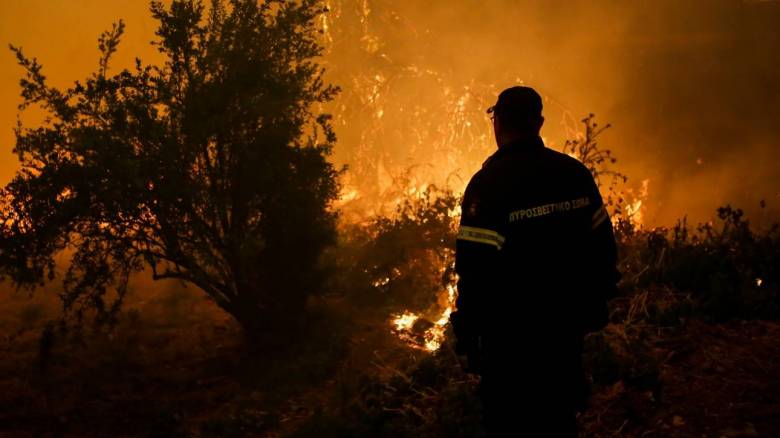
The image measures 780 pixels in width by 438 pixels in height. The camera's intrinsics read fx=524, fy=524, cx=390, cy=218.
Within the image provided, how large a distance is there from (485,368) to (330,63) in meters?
18.3

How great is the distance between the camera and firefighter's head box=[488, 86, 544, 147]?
8.12 feet

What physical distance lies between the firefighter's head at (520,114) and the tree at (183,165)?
5509 mm

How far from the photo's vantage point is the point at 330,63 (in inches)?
765

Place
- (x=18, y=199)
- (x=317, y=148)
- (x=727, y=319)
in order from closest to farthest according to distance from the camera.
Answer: (x=727, y=319) → (x=18, y=199) → (x=317, y=148)

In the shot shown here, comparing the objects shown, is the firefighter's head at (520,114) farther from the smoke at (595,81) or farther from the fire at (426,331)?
the smoke at (595,81)

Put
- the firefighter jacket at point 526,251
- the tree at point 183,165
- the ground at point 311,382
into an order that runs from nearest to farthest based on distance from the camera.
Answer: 1. the firefighter jacket at point 526,251
2. the ground at point 311,382
3. the tree at point 183,165

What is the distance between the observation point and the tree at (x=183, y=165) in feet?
22.5

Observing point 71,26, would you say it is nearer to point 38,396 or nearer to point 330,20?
point 330,20

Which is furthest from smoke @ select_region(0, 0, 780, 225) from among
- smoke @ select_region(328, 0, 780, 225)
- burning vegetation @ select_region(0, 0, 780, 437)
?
burning vegetation @ select_region(0, 0, 780, 437)

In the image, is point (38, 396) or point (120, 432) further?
point (38, 396)

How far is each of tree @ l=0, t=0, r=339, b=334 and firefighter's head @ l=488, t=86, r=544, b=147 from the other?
551 cm

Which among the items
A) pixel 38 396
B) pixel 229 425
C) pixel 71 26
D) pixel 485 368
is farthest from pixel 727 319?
pixel 71 26

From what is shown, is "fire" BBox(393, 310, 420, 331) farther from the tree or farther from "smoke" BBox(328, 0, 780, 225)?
"smoke" BBox(328, 0, 780, 225)

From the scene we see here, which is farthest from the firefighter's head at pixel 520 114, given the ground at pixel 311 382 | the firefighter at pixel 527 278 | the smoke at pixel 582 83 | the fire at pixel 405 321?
the smoke at pixel 582 83
